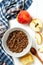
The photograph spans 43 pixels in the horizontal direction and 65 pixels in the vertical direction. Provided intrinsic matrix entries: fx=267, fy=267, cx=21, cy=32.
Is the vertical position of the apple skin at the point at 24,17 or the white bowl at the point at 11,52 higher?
the apple skin at the point at 24,17

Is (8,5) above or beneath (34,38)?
above

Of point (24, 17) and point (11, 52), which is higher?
point (24, 17)

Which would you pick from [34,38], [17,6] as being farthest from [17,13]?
[34,38]

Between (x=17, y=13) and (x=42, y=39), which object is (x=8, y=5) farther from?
(x=42, y=39)

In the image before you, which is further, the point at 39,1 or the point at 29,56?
the point at 39,1

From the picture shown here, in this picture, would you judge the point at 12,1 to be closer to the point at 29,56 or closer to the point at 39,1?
the point at 39,1

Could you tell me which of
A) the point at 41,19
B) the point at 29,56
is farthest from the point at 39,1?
the point at 29,56

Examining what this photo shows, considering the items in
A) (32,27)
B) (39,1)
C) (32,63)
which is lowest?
(32,63)

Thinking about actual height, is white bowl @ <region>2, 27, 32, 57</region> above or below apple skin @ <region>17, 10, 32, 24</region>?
below
